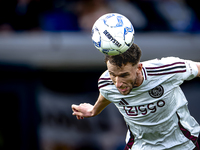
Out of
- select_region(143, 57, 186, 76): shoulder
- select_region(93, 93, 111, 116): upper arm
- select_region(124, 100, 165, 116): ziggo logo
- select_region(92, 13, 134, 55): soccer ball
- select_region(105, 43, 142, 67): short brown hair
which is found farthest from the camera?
select_region(93, 93, 111, 116): upper arm

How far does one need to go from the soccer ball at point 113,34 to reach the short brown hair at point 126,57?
81 millimetres

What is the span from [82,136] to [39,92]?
1.26 m

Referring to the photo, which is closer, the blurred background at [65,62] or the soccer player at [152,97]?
the soccer player at [152,97]

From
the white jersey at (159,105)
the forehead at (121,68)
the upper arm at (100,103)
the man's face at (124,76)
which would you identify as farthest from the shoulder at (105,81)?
the forehead at (121,68)

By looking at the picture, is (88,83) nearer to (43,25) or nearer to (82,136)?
(82,136)

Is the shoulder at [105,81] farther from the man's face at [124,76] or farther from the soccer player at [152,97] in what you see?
the man's face at [124,76]

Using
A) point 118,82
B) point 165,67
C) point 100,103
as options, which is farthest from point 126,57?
point 100,103

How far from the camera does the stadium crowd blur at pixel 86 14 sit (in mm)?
7773

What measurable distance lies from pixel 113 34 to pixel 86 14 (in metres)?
4.64

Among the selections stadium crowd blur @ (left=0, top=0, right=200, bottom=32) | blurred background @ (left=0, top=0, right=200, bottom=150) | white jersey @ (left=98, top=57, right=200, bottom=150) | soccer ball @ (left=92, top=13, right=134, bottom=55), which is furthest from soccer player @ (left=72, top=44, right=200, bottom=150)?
stadium crowd blur @ (left=0, top=0, right=200, bottom=32)

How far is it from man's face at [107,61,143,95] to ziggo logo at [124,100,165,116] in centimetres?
34

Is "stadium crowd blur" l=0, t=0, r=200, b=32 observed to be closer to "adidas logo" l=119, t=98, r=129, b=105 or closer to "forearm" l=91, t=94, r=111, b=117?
"forearm" l=91, t=94, r=111, b=117

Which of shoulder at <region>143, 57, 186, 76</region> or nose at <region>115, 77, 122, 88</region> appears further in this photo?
shoulder at <region>143, 57, 186, 76</region>

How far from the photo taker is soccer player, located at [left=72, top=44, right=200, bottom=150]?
3.54 metres
